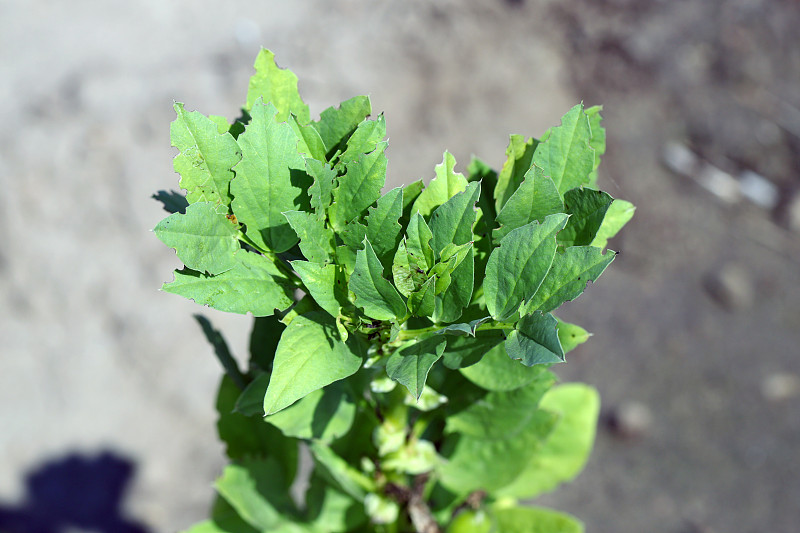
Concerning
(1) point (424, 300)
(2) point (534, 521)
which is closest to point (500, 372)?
(1) point (424, 300)

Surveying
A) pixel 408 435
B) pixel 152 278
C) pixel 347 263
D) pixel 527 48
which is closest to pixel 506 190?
pixel 347 263

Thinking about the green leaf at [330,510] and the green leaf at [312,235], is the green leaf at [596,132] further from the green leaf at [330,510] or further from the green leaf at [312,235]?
the green leaf at [330,510]

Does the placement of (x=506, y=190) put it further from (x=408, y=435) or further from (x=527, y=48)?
(x=527, y=48)

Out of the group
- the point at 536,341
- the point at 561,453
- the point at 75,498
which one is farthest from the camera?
the point at 75,498

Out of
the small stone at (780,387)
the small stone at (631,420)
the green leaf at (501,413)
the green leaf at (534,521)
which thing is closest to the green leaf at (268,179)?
the green leaf at (501,413)

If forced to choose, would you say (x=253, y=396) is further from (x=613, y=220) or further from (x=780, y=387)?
(x=780, y=387)

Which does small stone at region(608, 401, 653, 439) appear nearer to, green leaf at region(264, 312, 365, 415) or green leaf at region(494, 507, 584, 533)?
green leaf at region(494, 507, 584, 533)

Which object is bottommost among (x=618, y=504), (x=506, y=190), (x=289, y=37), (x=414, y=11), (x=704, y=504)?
(x=704, y=504)
